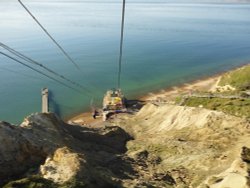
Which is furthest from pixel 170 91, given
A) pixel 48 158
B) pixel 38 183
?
pixel 38 183

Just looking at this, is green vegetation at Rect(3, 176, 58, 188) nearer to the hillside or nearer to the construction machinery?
the hillside

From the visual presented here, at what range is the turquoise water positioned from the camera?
80312 mm

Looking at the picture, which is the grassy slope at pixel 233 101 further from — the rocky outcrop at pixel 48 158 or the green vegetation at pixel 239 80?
the rocky outcrop at pixel 48 158

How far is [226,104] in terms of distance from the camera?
2008 inches

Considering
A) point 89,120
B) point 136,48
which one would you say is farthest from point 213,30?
point 89,120

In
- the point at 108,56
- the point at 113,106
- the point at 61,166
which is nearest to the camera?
the point at 61,166

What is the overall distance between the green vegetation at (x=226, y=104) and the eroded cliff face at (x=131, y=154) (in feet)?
20.8

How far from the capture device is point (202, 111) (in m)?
42.1

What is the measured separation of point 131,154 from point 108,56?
81.5m

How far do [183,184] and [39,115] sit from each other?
16342mm

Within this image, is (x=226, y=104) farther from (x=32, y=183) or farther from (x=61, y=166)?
(x=32, y=183)

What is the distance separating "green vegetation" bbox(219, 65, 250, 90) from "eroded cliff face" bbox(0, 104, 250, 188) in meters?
30.5

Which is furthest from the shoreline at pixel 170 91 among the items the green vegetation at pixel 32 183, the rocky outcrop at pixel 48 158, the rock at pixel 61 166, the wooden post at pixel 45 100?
the green vegetation at pixel 32 183

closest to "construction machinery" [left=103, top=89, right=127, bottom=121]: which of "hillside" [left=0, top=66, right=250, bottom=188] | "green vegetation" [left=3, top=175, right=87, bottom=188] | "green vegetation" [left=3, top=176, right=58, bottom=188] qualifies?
"hillside" [left=0, top=66, right=250, bottom=188]
